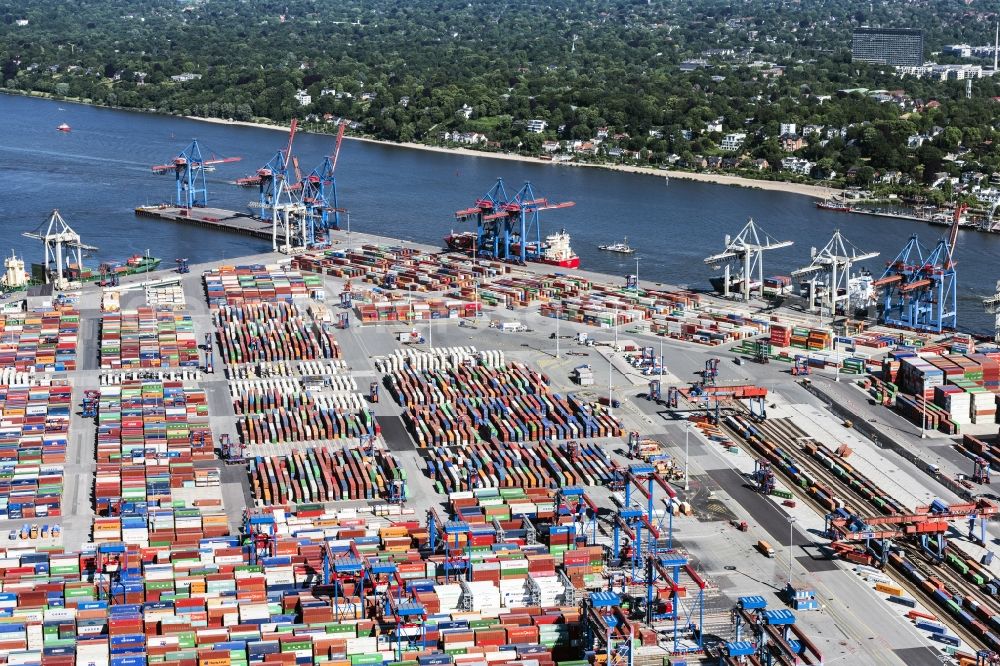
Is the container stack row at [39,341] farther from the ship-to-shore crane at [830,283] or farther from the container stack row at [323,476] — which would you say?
the ship-to-shore crane at [830,283]

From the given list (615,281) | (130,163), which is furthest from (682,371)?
(130,163)

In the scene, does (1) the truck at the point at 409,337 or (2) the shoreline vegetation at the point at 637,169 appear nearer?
(1) the truck at the point at 409,337

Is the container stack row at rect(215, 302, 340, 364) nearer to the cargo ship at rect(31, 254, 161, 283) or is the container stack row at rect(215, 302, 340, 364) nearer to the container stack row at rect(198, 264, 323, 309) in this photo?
the container stack row at rect(198, 264, 323, 309)

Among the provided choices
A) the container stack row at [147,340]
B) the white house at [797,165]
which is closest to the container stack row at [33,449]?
the container stack row at [147,340]

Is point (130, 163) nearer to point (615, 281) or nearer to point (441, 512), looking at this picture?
point (615, 281)

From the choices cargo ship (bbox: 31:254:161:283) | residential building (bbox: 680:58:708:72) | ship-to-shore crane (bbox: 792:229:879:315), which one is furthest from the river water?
residential building (bbox: 680:58:708:72)

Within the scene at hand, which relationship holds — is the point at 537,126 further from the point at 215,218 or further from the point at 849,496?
the point at 849,496

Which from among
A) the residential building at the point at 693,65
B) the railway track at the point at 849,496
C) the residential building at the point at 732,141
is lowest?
the railway track at the point at 849,496

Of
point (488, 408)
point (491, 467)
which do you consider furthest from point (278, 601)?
point (488, 408)
